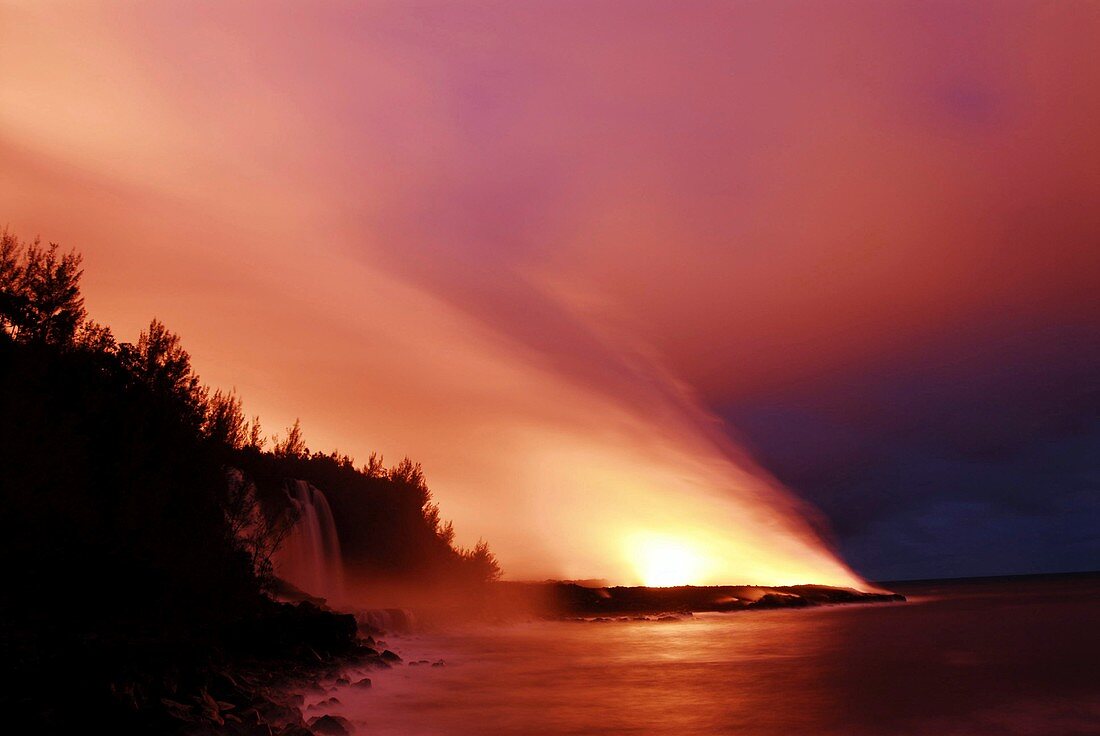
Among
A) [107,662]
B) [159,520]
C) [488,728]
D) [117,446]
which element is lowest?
[488,728]

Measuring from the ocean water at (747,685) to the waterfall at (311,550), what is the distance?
1146 cm

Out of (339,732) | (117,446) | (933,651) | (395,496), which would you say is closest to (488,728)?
(339,732)

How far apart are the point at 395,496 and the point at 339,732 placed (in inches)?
2968

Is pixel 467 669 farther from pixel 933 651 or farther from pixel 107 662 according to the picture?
pixel 933 651

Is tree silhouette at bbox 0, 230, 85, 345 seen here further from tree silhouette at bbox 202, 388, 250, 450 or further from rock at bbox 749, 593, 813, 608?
rock at bbox 749, 593, 813, 608

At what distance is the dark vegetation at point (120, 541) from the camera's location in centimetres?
1806

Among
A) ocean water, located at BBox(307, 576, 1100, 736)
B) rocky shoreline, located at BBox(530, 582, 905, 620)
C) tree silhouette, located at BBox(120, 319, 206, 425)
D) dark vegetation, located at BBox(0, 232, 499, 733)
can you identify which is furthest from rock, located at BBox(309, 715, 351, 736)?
rocky shoreline, located at BBox(530, 582, 905, 620)

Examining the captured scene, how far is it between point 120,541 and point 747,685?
2797cm

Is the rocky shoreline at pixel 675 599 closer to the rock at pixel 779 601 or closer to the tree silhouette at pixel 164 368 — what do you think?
the rock at pixel 779 601

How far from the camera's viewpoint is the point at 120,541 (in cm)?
2853

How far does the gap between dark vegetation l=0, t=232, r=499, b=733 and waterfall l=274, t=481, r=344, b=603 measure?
16.1 meters

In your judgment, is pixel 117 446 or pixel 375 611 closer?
pixel 117 446

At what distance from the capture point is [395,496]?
3701 inches

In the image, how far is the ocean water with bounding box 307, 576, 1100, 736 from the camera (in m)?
27.2
